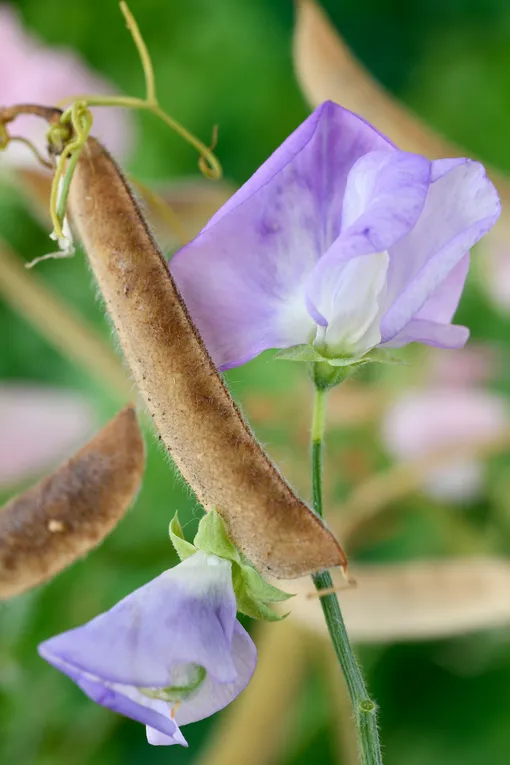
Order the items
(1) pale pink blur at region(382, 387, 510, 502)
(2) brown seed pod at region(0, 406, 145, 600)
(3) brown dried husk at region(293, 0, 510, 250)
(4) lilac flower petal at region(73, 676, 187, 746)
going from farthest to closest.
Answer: (1) pale pink blur at region(382, 387, 510, 502)
(3) brown dried husk at region(293, 0, 510, 250)
(2) brown seed pod at region(0, 406, 145, 600)
(4) lilac flower petal at region(73, 676, 187, 746)

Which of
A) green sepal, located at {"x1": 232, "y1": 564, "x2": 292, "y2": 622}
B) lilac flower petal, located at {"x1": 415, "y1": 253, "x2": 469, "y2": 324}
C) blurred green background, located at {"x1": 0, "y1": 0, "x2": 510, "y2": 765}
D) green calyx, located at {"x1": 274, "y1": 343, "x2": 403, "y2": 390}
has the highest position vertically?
lilac flower petal, located at {"x1": 415, "y1": 253, "x2": 469, "y2": 324}

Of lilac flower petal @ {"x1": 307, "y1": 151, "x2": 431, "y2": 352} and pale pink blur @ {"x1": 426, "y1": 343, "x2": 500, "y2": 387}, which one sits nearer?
lilac flower petal @ {"x1": 307, "y1": 151, "x2": 431, "y2": 352}

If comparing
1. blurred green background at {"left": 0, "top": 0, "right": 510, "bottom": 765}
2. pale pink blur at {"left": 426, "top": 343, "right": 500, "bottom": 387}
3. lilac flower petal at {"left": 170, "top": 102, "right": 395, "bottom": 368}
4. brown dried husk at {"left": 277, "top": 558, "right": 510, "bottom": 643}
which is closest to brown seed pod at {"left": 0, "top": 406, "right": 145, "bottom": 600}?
lilac flower petal at {"left": 170, "top": 102, "right": 395, "bottom": 368}

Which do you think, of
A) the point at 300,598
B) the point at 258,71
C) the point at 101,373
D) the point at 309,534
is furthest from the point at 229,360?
the point at 258,71

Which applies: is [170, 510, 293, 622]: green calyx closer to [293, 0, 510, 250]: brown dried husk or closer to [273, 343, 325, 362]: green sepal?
[273, 343, 325, 362]: green sepal

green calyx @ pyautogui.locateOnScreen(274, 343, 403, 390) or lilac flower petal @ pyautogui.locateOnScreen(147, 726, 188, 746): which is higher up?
green calyx @ pyautogui.locateOnScreen(274, 343, 403, 390)

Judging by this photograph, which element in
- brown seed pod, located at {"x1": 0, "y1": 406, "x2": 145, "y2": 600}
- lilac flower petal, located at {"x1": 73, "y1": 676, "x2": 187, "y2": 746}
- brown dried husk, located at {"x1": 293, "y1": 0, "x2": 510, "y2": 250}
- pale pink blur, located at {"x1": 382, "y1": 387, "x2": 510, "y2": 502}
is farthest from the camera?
pale pink blur, located at {"x1": 382, "y1": 387, "x2": 510, "y2": 502}

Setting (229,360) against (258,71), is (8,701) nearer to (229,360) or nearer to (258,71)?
(229,360)
